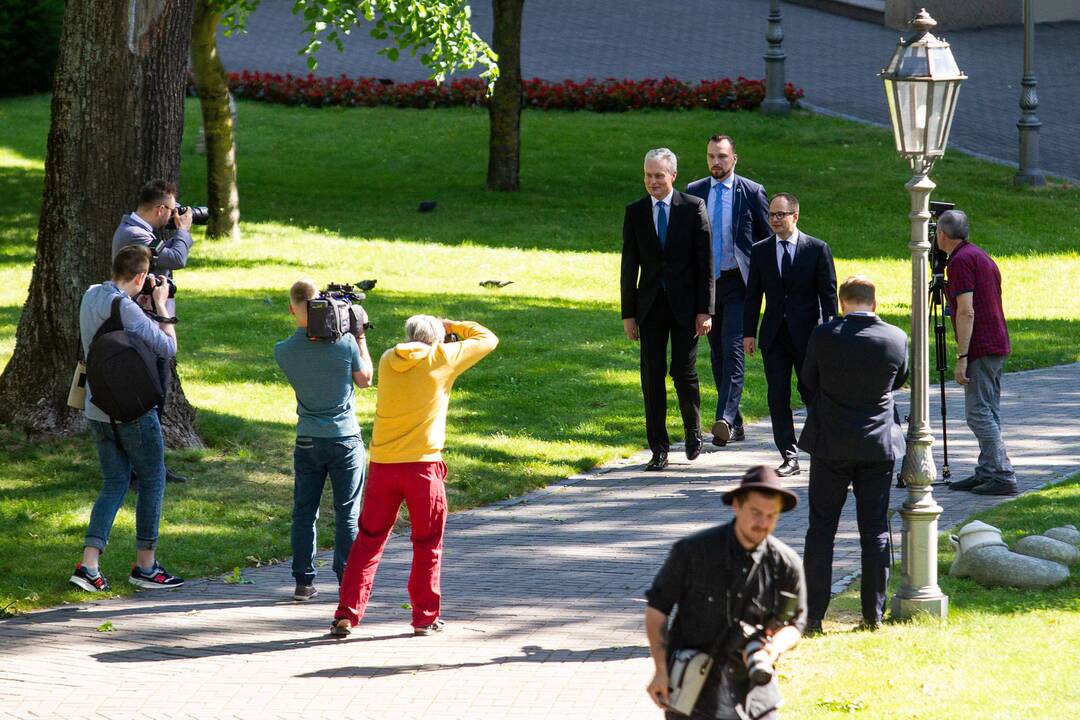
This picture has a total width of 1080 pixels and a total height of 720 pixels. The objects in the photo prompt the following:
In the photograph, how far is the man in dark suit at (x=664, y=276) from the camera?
11.0 m

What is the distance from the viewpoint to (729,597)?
5098 millimetres

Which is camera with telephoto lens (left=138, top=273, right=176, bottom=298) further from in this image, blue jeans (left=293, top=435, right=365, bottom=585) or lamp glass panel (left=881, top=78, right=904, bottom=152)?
lamp glass panel (left=881, top=78, right=904, bottom=152)

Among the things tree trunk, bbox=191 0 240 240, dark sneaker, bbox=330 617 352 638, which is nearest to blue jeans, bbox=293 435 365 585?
dark sneaker, bbox=330 617 352 638

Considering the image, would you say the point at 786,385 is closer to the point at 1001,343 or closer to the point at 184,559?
the point at 1001,343

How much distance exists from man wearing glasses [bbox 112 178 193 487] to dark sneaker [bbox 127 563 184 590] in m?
1.89

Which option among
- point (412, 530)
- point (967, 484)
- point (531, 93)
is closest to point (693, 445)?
point (967, 484)

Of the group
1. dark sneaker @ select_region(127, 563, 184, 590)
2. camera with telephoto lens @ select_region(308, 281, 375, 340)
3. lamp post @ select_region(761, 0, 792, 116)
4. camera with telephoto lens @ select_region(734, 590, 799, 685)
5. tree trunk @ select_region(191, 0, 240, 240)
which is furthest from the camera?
lamp post @ select_region(761, 0, 792, 116)

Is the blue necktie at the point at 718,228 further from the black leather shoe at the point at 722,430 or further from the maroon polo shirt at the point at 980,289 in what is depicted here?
the maroon polo shirt at the point at 980,289

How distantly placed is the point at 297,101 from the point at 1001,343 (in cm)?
2579

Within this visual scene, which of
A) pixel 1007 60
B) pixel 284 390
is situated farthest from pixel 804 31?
pixel 284 390

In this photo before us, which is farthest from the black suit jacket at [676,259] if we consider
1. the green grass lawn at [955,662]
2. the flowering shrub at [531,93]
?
the flowering shrub at [531,93]

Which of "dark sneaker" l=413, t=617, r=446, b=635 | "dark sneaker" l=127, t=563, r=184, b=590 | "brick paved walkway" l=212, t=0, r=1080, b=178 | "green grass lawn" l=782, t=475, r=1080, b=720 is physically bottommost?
"dark sneaker" l=127, t=563, r=184, b=590

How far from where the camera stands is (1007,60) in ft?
117

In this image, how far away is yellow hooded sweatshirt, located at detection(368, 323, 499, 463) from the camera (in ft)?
25.0
